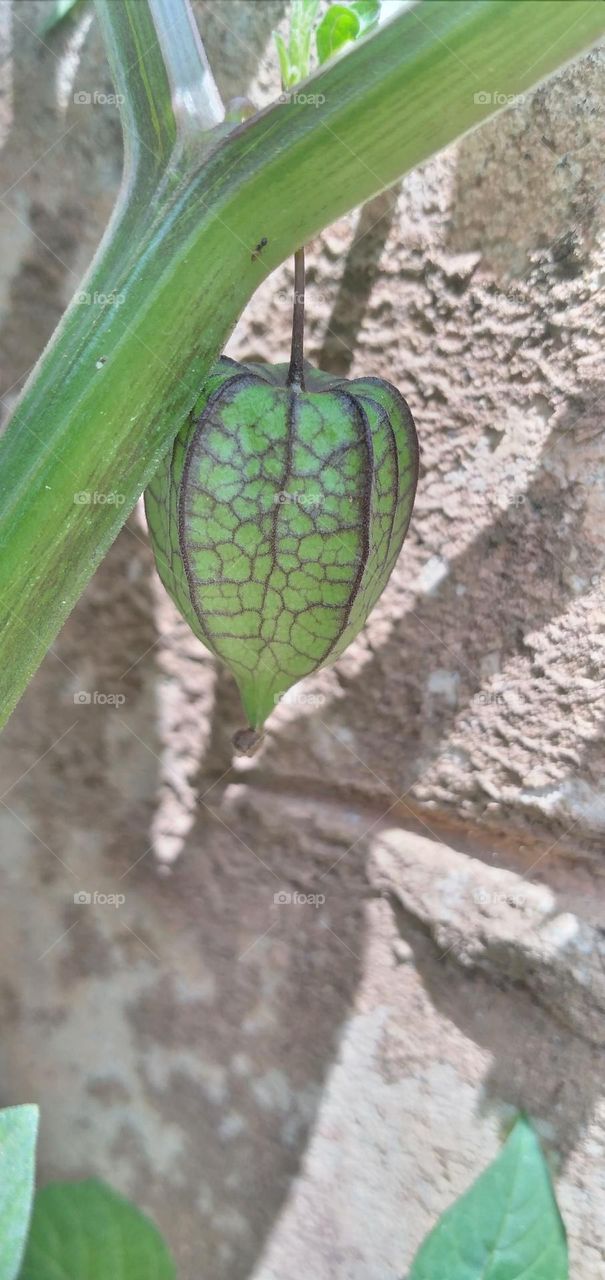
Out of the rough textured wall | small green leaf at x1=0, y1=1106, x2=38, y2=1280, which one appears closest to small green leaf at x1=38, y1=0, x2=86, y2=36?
the rough textured wall

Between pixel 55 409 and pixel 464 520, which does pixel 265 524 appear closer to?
pixel 55 409

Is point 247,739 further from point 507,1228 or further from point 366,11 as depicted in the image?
point 366,11

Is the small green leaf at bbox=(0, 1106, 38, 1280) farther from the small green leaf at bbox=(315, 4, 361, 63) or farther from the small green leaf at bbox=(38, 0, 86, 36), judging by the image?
the small green leaf at bbox=(38, 0, 86, 36)

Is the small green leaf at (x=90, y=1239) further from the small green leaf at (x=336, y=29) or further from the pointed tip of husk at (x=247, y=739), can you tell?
the small green leaf at (x=336, y=29)

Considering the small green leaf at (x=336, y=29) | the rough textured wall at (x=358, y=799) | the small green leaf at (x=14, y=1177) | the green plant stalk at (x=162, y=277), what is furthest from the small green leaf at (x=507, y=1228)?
the small green leaf at (x=336, y=29)

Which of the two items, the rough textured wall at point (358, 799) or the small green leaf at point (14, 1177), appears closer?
the small green leaf at point (14, 1177)

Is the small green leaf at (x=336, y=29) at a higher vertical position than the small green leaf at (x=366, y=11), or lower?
lower
